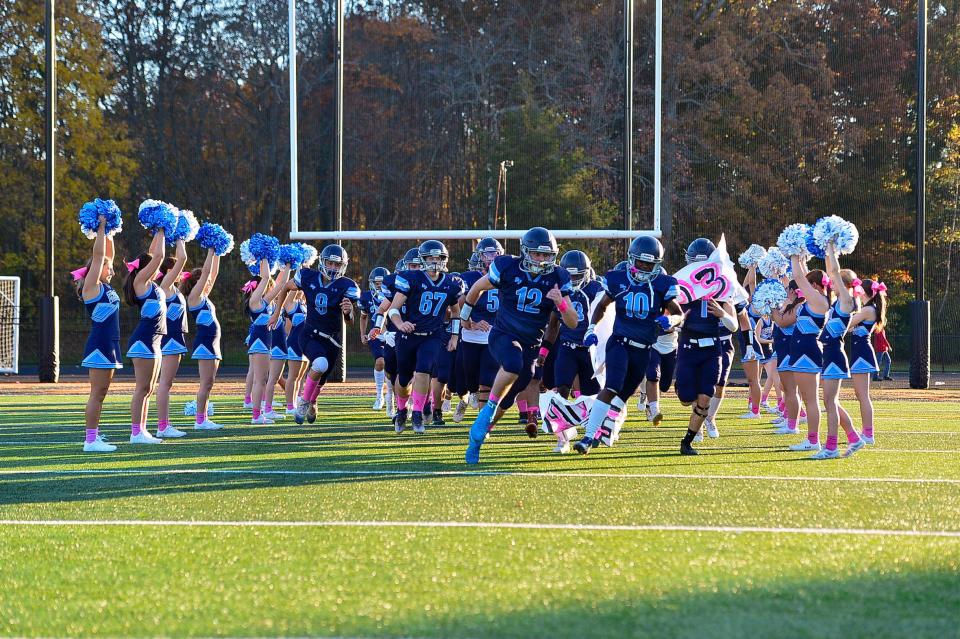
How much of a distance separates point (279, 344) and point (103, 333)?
364cm

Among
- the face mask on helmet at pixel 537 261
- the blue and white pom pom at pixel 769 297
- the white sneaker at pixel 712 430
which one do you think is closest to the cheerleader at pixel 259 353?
the face mask on helmet at pixel 537 261

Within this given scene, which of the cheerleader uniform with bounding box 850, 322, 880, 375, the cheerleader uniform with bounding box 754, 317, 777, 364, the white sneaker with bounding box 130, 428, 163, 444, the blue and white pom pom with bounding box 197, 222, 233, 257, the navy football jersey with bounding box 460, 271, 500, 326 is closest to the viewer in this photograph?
the cheerleader uniform with bounding box 850, 322, 880, 375

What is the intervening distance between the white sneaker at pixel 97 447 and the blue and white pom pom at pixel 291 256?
335cm

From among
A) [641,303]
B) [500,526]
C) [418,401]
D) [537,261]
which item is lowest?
[500,526]

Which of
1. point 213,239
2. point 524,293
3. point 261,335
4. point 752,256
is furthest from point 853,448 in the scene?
point 261,335

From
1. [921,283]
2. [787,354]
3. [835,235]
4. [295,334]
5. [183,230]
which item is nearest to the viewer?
[835,235]

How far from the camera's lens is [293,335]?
43.1 ft

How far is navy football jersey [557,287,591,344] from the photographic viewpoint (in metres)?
10.4

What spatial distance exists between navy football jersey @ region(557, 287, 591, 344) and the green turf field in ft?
4.66

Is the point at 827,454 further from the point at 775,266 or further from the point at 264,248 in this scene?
the point at 264,248

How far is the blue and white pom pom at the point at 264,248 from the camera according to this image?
1211 centimetres

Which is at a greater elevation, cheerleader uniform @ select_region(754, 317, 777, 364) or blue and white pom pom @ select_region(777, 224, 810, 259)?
blue and white pom pom @ select_region(777, 224, 810, 259)

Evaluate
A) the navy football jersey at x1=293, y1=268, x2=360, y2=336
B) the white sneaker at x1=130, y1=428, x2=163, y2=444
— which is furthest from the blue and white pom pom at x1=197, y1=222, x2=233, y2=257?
the white sneaker at x1=130, y1=428, x2=163, y2=444

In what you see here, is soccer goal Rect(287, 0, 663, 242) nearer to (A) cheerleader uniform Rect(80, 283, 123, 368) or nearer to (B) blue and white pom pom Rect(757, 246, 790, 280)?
(B) blue and white pom pom Rect(757, 246, 790, 280)
